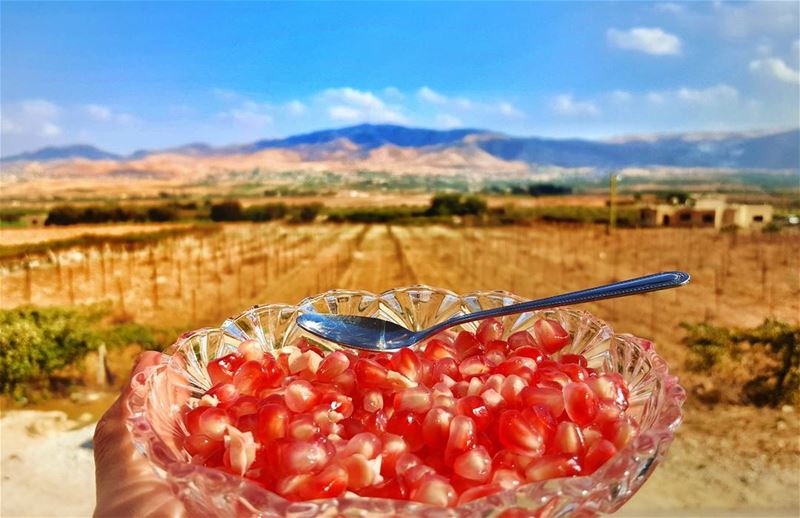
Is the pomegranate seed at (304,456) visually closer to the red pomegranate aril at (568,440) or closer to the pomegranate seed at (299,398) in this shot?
the pomegranate seed at (299,398)

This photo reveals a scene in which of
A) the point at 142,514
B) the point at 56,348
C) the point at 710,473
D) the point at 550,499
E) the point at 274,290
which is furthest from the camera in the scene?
the point at 274,290

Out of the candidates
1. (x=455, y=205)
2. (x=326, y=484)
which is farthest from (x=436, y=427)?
(x=455, y=205)

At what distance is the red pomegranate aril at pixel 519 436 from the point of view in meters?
0.61

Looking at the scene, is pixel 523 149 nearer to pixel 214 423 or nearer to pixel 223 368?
pixel 223 368

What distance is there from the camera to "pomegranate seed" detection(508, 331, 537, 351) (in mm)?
852

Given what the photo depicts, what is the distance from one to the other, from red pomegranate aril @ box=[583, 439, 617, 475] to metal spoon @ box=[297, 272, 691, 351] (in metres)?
0.23

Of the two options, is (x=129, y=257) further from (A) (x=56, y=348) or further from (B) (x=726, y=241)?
(B) (x=726, y=241)

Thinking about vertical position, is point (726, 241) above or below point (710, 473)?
above

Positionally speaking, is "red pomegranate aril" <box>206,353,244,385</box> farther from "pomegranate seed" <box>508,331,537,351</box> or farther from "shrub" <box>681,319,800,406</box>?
"shrub" <box>681,319,800,406</box>

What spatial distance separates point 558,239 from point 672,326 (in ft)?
2.71

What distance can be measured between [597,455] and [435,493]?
16cm

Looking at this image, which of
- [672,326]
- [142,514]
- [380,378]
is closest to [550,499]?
[380,378]

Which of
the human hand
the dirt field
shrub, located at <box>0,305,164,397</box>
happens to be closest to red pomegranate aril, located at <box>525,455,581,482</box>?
the human hand

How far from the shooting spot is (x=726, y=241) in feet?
11.9
